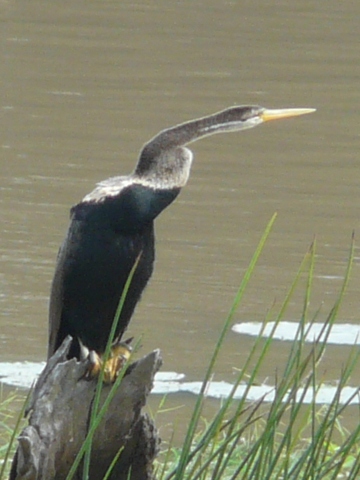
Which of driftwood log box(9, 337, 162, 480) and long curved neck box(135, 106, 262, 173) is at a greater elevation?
long curved neck box(135, 106, 262, 173)

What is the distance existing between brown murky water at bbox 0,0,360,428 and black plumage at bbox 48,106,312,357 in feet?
4.84

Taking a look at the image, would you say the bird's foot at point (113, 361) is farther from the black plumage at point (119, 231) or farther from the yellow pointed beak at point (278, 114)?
the yellow pointed beak at point (278, 114)

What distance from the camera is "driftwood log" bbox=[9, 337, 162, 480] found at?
127 inches

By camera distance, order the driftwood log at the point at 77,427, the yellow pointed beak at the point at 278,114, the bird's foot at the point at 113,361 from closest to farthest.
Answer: the driftwood log at the point at 77,427, the bird's foot at the point at 113,361, the yellow pointed beak at the point at 278,114

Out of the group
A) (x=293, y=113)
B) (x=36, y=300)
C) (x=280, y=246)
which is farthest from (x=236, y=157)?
(x=293, y=113)

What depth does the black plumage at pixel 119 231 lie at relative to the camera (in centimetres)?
403

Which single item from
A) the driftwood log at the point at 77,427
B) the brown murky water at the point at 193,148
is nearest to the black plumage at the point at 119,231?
the driftwood log at the point at 77,427

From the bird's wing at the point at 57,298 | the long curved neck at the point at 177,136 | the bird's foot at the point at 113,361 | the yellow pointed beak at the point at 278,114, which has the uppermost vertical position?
the yellow pointed beak at the point at 278,114

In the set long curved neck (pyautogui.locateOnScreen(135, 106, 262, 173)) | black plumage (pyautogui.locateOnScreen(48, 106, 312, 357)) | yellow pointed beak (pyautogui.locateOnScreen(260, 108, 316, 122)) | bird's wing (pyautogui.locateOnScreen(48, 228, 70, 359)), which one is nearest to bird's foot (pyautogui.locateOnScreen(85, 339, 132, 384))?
black plumage (pyautogui.locateOnScreen(48, 106, 312, 357))

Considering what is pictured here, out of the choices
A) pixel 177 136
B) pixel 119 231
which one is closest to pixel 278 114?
pixel 177 136

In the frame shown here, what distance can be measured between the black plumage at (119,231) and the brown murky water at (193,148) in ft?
4.84

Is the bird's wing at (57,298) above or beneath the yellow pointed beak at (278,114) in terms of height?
beneath

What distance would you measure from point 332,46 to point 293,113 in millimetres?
10397

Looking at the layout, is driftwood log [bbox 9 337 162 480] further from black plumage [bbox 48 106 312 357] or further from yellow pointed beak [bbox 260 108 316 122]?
yellow pointed beak [bbox 260 108 316 122]
